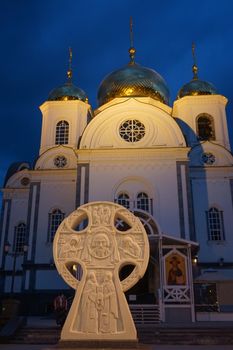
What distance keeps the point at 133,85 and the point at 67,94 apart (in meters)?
4.94

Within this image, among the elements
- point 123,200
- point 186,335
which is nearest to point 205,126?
point 123,200

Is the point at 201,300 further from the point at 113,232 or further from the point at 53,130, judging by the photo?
the point at 53,130

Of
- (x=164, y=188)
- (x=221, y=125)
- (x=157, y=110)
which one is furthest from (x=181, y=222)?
(x=221, y=125)

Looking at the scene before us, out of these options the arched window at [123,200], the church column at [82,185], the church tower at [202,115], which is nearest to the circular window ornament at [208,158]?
the church tower at [202,115]

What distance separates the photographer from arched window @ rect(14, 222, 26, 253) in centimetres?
2697

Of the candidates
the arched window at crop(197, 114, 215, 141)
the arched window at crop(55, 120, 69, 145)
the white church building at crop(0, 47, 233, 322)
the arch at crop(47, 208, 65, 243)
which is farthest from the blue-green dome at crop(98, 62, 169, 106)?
the arch at crop(47, 208, 65, 243)

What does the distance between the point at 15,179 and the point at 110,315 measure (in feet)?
68.5

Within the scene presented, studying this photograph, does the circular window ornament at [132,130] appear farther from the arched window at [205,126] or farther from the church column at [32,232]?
the church column at [32,232]

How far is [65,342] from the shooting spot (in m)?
9.51

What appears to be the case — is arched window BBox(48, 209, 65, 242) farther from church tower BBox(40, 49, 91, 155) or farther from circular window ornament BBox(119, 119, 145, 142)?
circular window ornament BBox(119, 119, 145, 142)

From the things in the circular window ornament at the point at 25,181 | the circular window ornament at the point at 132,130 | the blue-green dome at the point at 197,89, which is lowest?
the circular window ornament at the point at 25,181

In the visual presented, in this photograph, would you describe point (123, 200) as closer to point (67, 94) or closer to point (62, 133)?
point (62, 133)

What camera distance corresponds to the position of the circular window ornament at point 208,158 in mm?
25156

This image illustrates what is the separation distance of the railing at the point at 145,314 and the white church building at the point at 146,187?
0.51 ft
